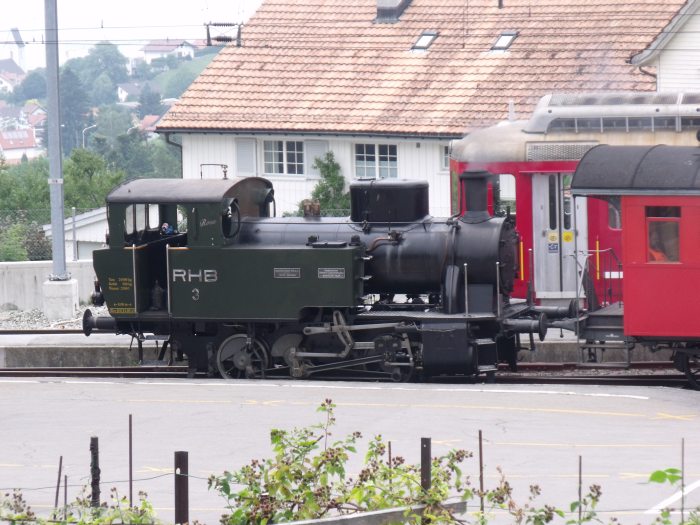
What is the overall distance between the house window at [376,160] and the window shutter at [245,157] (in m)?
2.79

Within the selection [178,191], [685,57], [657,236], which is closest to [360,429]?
[657,236]

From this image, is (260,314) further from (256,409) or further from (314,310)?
(256,409)

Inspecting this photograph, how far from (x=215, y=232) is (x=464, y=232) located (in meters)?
3.36

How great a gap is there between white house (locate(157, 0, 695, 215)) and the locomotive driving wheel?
48.1ft

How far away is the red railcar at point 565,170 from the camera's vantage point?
19.6 m

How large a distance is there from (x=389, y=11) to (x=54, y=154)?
1616 cm

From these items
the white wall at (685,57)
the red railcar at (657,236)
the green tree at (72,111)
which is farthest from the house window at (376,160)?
the green tree at (72,111)

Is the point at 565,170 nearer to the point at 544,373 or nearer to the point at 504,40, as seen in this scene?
the point at 544,373

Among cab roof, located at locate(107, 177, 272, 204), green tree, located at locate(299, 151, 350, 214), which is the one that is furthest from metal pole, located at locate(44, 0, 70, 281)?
green tree, located at locate(299, 151, 350, 214)

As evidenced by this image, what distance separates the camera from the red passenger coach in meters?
16.7

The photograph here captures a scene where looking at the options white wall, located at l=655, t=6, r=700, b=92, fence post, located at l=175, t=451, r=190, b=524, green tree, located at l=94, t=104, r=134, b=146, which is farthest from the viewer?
green tree, located at l=94, t=104, r=134, b=146

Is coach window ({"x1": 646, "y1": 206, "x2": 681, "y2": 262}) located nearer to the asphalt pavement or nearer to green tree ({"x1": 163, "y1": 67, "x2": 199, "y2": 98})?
the asphalt pavement

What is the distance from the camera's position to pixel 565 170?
1992cm

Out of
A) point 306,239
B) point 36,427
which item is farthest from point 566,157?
point 36,427
